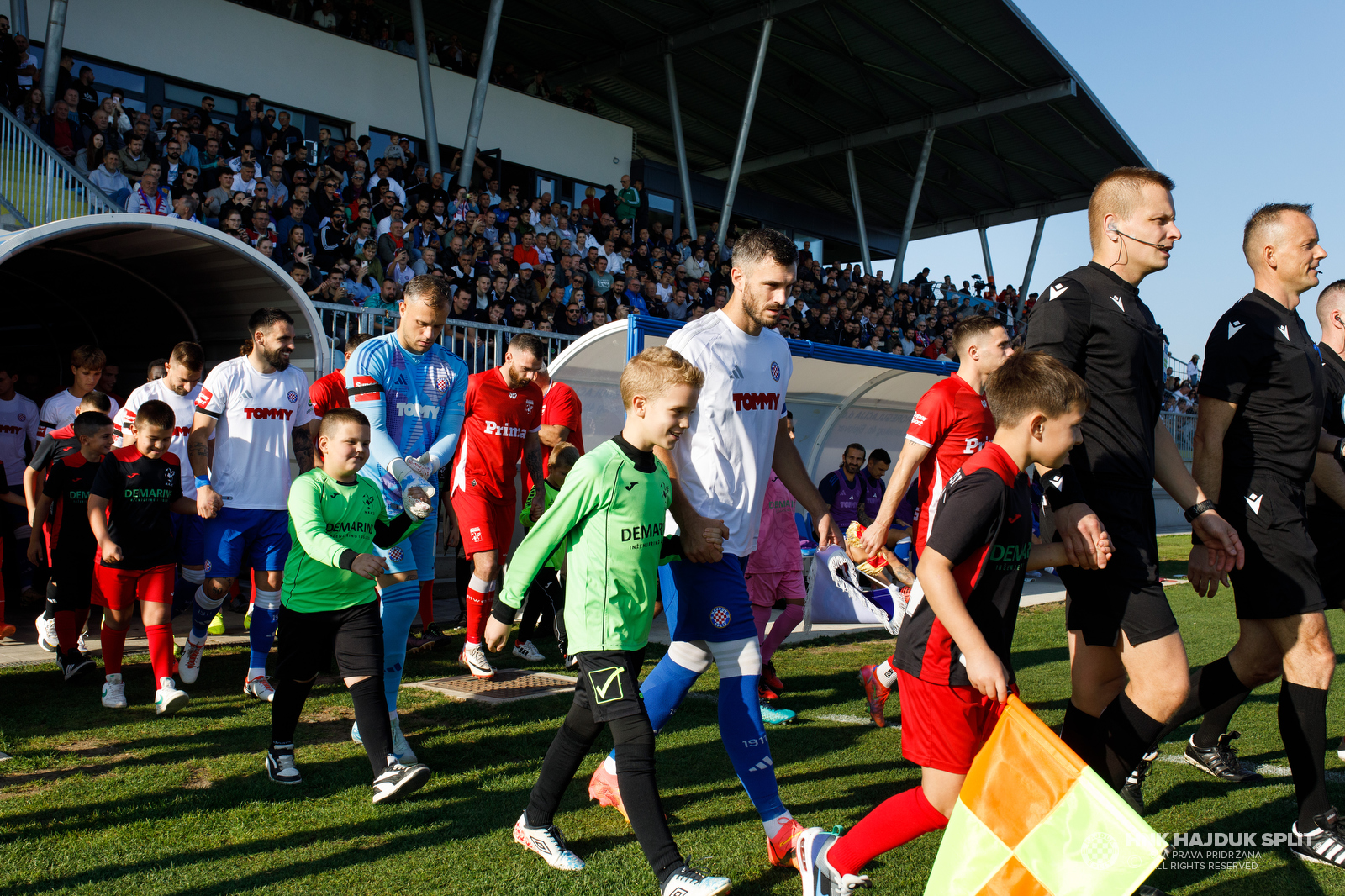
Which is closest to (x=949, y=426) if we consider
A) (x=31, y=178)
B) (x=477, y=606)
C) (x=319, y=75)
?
(x=477, y=606)

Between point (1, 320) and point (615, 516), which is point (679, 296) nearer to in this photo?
point (1, 320)

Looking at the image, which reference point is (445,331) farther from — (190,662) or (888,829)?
(888,829)

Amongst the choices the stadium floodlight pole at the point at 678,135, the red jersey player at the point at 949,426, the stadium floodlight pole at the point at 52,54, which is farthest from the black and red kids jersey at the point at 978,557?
the stadium floodlight pole at the point at 678,135

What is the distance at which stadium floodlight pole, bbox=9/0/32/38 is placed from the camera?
1353cm

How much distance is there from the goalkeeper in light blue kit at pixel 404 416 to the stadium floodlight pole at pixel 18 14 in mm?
12471

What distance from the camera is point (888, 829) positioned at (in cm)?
283

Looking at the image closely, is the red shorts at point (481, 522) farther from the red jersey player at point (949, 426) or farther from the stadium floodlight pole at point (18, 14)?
the stadium floodlight pole at point (18, 14)

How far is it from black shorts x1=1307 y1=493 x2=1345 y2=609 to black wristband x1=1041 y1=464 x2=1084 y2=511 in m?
1.99

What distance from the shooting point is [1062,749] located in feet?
7.84

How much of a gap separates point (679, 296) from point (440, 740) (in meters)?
13.6

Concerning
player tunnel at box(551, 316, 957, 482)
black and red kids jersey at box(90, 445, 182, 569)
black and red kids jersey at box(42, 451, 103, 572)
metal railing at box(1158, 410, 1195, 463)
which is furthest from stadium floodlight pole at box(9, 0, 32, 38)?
metal railing at box(1158, 410, 1195, 463)

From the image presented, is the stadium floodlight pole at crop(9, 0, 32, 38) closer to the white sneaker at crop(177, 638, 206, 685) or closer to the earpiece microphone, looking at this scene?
the white sneaker at crop(177, 638, 206, 685)

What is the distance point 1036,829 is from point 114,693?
498 cm

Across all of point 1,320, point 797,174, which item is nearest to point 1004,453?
point 1,320
